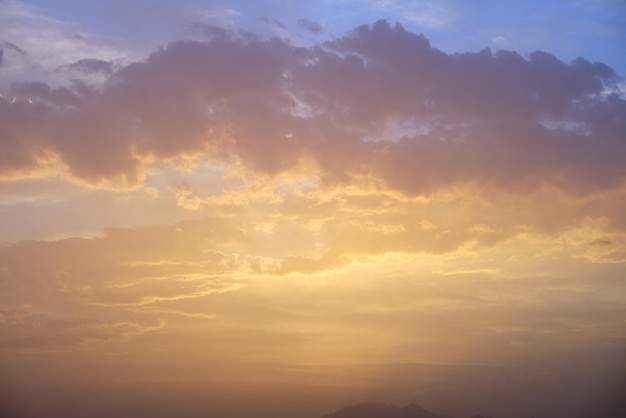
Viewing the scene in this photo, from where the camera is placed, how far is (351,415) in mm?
151750

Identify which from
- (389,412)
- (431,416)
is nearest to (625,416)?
(431,416)

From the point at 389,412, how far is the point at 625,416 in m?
67.3

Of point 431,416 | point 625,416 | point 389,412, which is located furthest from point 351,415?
point 625,416

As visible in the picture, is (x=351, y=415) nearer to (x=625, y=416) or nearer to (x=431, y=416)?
(x=431, y=416)

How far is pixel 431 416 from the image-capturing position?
14450 centimetres

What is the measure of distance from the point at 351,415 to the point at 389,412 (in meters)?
9.04

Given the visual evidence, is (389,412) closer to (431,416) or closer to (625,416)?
(431,416)

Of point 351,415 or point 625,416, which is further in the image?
point 351,415

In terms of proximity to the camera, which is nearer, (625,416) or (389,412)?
(625,416)

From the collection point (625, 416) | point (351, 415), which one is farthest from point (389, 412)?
point (625, 416)

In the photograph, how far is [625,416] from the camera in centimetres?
9200

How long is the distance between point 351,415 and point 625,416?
7232 centimetres
